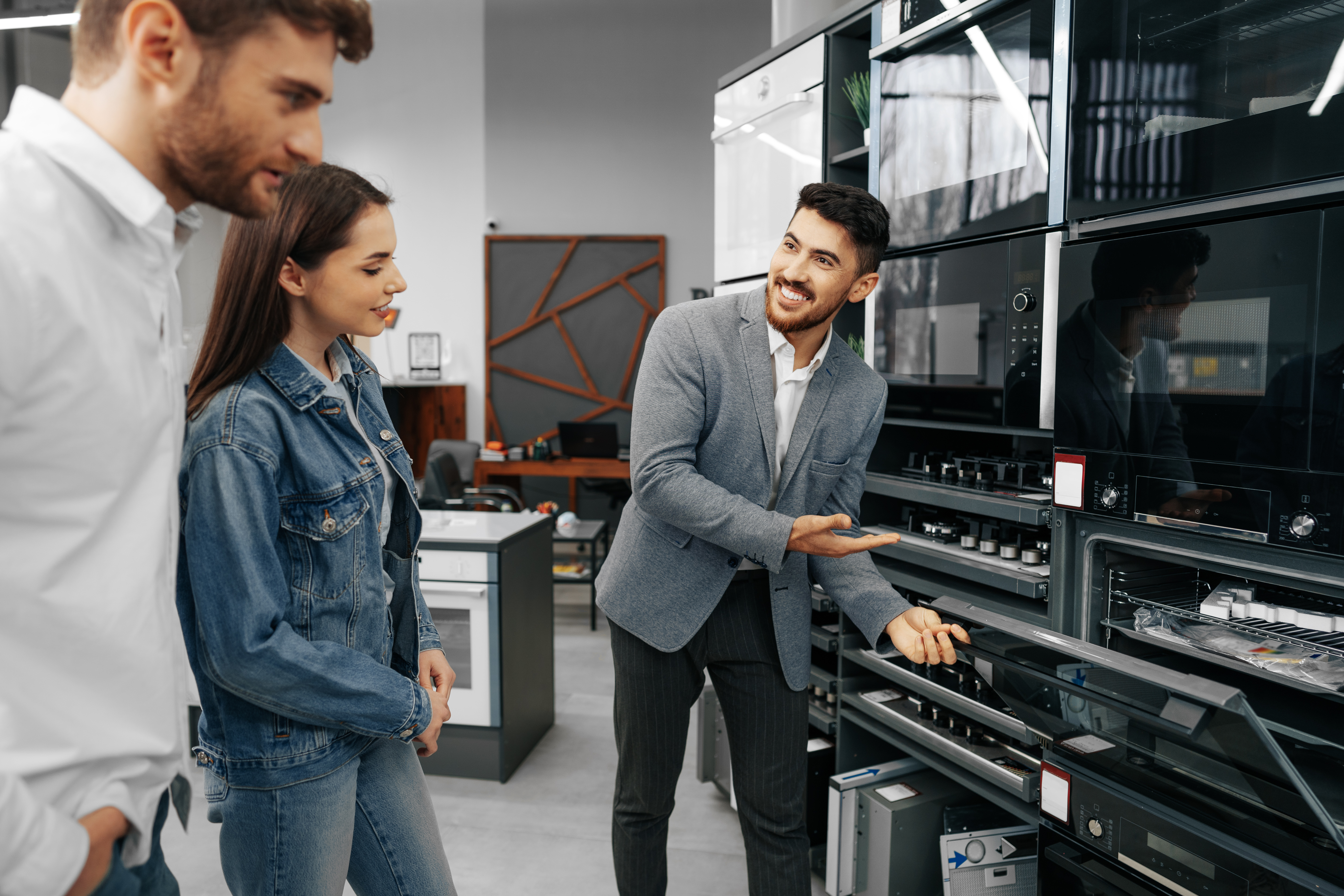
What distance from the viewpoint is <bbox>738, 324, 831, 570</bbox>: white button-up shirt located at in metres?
1.86

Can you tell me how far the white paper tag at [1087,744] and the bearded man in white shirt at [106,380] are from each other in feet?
4.77

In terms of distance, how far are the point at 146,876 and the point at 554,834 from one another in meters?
2.20

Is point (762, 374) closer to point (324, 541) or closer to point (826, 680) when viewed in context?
point (324, 541)

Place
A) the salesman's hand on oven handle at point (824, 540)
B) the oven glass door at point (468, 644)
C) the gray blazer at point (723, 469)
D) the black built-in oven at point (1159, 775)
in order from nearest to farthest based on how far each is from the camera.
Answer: the black built-in oven at point (1159, 775) → the salesman's hand on oven handle at point (824, 540) → the gray blazer at point (723, 469) → the oven glass door at point (468, 644)

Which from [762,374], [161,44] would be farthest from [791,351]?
[161,44]

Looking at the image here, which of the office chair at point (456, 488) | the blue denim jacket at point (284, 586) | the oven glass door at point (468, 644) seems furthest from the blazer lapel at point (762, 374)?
the office chair at point (456, 488)

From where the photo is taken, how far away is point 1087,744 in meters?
1.62

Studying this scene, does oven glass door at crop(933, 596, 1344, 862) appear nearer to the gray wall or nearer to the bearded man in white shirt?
the bearded man in white shirt

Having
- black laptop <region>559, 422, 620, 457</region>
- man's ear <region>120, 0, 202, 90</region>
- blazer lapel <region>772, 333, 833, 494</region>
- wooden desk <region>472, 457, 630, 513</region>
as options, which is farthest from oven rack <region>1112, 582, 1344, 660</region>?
black laptop <region>559, 422, 620, 457</region>

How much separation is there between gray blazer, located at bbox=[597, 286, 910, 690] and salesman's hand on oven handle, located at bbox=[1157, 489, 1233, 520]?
0.53 m

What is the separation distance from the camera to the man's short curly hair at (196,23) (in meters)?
0.75

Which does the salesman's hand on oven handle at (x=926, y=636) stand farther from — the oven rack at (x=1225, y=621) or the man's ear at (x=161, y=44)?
the man's ear at (x=161, y=44)

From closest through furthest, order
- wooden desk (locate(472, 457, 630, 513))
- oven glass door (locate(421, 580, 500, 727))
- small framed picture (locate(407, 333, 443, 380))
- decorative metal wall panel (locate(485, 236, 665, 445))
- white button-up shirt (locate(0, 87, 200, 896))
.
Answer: white button-up shirt (locate(0, 87, 200, 896)) < oven glass door (locate(421, 580, 500, 727)) < wooden desk (locate(472, 457, 630, 513)) < decorative metal wall panel (locate(485, 236, 665, 445)) < small framed picture (locate(407, 333, 443, 380))

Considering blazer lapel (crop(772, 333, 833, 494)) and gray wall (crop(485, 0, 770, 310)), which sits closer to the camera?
blazer lapel (crop(772, 333, 833, 494))
